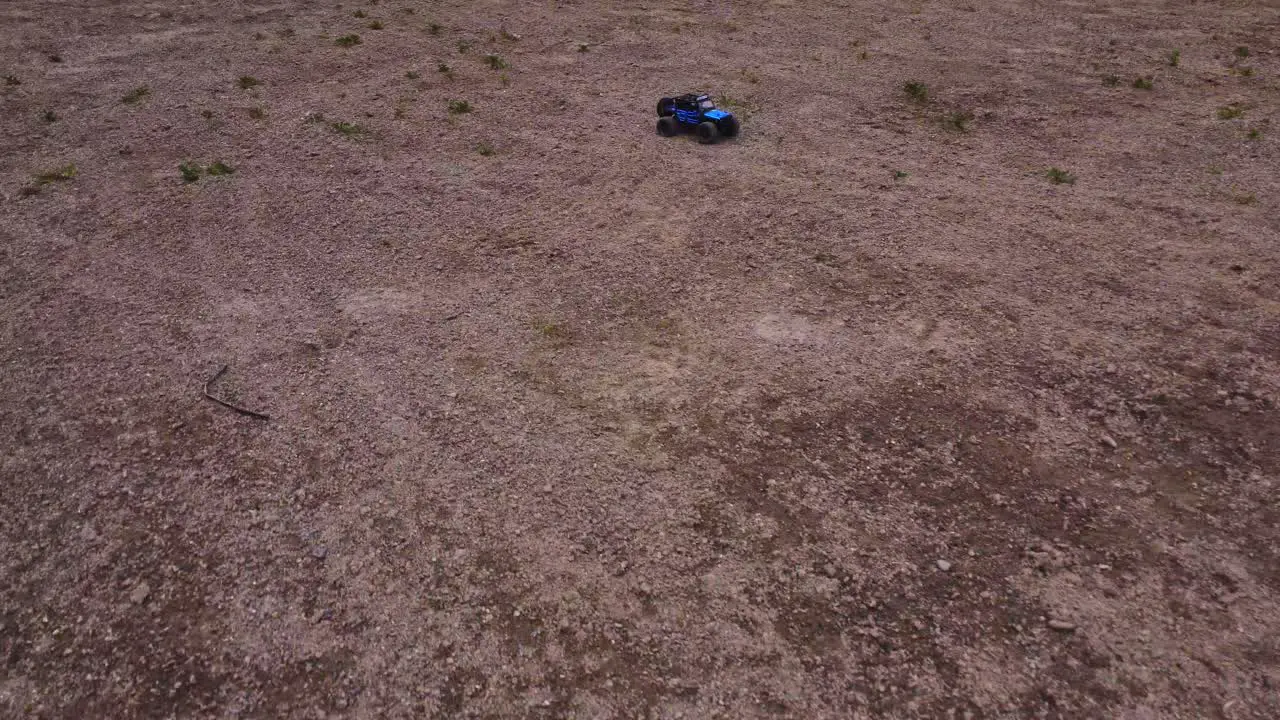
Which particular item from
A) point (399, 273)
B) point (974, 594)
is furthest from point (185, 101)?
point (974, 594)

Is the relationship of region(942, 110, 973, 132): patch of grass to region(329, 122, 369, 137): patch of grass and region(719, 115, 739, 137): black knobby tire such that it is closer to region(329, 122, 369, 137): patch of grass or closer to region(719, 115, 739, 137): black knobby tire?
region(719, 115, 739, 137): black knobby tire

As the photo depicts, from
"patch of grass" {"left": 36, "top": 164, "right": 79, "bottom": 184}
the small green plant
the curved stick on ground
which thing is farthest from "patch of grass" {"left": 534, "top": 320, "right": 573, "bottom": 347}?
the small green plant

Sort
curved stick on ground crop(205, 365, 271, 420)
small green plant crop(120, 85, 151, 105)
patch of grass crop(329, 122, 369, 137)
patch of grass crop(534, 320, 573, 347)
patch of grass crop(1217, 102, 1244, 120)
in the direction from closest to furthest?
1. curved stick on ground crop(205, 365, 271, 420)
2. patch of grass crop(534, 320, 573, 347)
3. patch of grass crop(1217, 102, 1244, 120)
4. patch of grass crop(329, 122, 369, 137)
5. small green plant crop(120, 85, 151, 105)

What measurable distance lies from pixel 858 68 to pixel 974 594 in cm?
1275

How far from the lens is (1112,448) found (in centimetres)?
729

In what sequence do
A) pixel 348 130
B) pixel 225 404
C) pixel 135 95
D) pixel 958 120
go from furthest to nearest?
pixel 135 95 → pixel 348 130 → pixel 958 120 → pixel 225 404

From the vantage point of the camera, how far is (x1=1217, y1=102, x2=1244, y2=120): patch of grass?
13.0 meters

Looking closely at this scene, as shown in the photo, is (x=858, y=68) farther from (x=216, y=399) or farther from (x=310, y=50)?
(x=216, y=399)

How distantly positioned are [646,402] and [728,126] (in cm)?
695

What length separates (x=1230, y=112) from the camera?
43.2 ft

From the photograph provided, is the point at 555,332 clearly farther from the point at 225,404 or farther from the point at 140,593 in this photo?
the point at 140,593

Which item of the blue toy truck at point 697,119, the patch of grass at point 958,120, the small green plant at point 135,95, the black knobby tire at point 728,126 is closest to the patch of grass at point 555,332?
the blue toy truck at point 697,119

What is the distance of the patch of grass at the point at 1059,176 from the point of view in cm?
1152

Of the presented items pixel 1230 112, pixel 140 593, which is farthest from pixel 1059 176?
pixel 140 593
